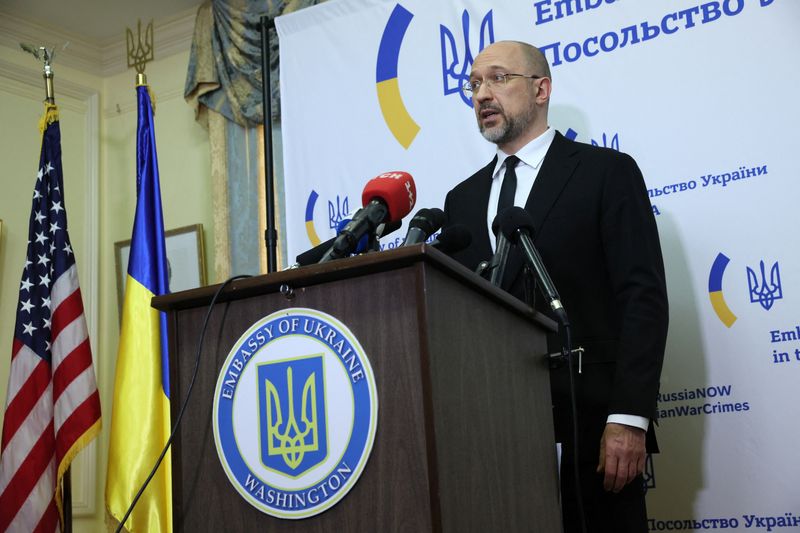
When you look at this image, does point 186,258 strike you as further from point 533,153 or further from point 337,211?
point 533,153

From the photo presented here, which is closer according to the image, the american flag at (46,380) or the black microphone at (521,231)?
the black microphone at (521,231)

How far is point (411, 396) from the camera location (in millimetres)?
1259

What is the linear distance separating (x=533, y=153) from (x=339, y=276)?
1.24 m

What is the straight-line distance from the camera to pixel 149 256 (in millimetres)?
3742

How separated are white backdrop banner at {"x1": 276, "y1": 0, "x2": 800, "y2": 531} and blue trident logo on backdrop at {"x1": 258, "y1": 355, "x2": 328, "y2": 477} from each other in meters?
1.75

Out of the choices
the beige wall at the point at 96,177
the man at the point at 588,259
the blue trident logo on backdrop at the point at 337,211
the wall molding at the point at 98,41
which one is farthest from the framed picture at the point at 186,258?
the man at the point at 588,259

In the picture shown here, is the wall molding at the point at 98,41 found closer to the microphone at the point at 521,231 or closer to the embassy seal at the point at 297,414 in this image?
the microphone at the point at 521,231

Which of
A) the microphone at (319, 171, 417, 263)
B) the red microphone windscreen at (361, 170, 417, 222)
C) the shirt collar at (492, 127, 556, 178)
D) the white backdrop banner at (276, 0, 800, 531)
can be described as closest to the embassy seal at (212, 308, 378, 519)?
the microphone at (319, 171, 417, 263)

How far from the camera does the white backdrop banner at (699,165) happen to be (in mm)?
2607

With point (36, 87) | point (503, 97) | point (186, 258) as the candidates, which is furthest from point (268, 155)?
point (36, 87)

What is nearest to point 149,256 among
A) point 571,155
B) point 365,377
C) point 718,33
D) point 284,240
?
point 284,240

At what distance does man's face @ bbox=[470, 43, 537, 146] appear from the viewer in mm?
2494

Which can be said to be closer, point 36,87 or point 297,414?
point 297,414

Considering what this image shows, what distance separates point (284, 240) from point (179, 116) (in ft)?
3.70
